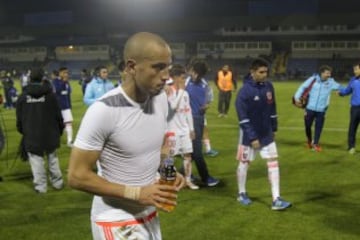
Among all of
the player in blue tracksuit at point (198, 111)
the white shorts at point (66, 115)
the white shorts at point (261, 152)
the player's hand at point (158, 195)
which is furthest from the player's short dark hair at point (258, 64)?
the white shorts at point (66, 115)

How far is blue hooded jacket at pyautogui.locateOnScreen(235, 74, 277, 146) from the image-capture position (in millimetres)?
6762

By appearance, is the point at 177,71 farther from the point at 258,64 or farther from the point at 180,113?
the point at 258,64

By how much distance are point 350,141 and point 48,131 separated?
23.8 feet

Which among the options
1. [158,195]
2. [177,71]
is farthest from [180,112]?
[158,195]

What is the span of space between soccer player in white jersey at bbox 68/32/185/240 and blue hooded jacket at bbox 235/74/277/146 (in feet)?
13.0

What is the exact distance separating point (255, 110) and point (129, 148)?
4314mm

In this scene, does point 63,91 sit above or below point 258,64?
below

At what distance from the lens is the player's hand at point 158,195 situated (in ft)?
8.39

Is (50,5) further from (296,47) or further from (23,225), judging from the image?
(23,225)

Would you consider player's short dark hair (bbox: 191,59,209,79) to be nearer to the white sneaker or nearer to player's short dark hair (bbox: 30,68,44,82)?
the white sneaker

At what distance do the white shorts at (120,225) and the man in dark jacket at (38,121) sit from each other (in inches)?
210

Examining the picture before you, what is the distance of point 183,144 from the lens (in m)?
7.83

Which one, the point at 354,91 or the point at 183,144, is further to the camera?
the point at 354,91

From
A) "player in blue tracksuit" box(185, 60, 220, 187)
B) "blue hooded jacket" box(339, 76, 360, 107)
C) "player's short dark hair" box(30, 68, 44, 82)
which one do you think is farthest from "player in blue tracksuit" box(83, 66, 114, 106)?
"blue hooded jacket" box(339, 76, 360, 107)
